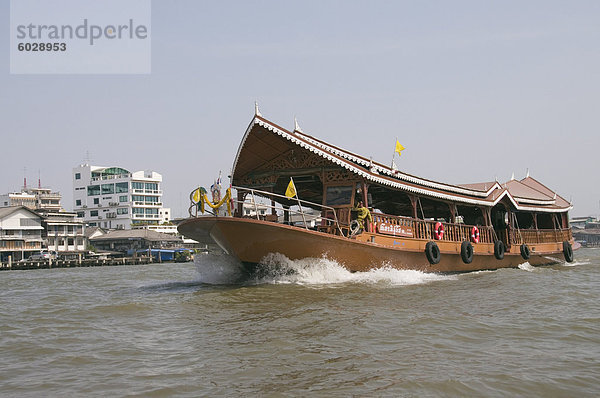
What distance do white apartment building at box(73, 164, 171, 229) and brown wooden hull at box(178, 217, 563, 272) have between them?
A: 166 feet

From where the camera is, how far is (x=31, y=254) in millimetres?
44844

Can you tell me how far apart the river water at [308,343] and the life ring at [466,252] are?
4601 mm

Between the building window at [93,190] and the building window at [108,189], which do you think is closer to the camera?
the building window at [108,189]

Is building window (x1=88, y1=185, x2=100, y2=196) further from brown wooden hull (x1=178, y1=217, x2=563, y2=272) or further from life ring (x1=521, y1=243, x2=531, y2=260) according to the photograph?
brown wooden hull (x1=178, y1=217, x2=563, y2=272)

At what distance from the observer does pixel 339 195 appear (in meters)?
12.8

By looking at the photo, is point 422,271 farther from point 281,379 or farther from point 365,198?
point 281,379

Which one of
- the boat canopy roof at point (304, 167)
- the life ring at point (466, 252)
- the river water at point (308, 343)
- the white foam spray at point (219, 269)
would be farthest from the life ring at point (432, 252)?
the white foam spray at point (219, 269)

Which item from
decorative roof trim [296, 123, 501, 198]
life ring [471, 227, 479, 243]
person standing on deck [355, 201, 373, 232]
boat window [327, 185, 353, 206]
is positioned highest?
decorative roof trim [296, 123, 501, 198]

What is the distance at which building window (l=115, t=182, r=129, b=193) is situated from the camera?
61472mm

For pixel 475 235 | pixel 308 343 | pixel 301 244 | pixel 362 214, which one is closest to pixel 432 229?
pixel 475 235

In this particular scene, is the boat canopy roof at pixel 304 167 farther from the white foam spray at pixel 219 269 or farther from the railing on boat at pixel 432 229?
the white foam spray at pixel 219 269

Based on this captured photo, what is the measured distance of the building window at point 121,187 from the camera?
61472mm

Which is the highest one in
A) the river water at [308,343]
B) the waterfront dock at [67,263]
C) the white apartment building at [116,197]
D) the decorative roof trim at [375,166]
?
the white apartment building at [116,197]

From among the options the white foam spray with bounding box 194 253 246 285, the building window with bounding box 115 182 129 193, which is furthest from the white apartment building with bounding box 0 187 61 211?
the white foam spray with bounding box 194 253 246 285
